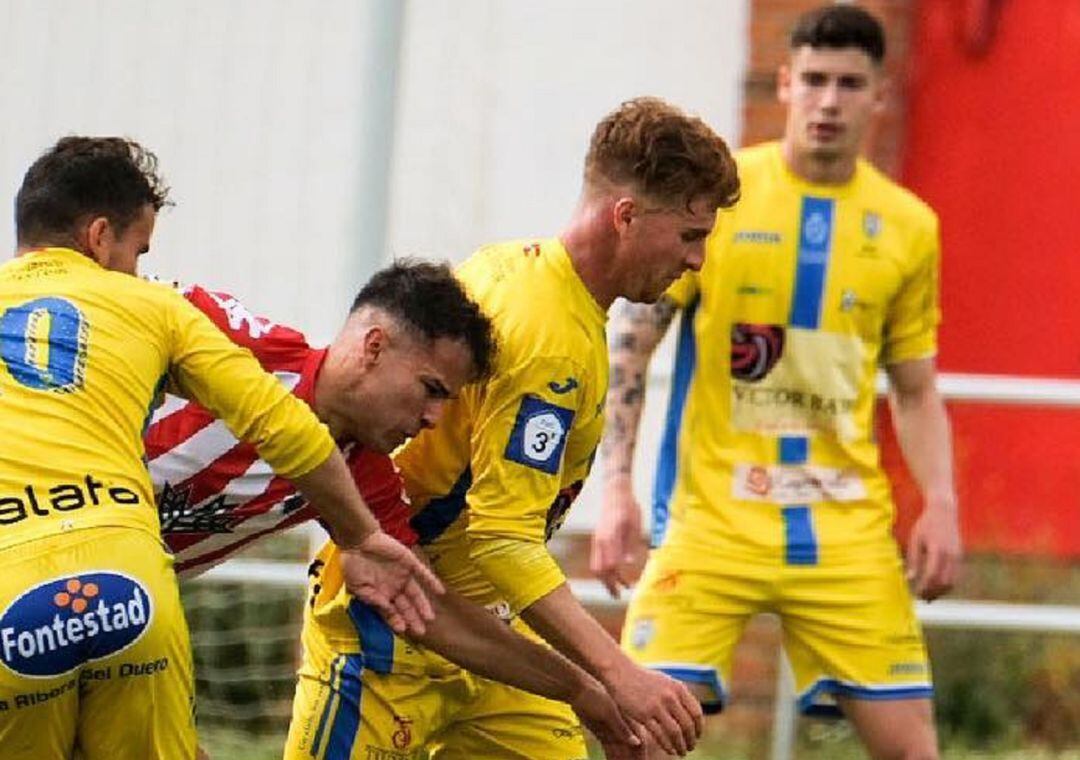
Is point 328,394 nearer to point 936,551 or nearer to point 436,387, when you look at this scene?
point 436,387

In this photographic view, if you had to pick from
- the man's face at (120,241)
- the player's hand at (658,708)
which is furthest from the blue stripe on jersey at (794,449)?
the man's face at (120,241)

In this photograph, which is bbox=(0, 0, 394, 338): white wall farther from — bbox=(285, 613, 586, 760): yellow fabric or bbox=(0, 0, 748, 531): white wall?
bbox=(285, 613, 586, 760): yellow fabric

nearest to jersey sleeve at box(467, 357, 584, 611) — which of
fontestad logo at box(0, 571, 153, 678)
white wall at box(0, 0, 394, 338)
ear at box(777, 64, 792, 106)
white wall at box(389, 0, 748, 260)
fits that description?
fontestad logo at box(0, 571, 153, 678)

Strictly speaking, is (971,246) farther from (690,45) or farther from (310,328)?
(310,328)

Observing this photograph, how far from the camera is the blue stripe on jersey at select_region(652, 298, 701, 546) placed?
7.02 meters

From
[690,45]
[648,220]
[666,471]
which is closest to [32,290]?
[648,220]

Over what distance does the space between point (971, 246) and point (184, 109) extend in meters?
2.88

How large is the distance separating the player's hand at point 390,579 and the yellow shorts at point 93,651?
0.32 metres

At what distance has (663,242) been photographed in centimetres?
529

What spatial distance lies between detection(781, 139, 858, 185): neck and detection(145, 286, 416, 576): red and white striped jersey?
6.97 feet

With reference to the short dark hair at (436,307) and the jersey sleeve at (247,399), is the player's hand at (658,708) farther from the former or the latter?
the jersey sleeve at (247,399)

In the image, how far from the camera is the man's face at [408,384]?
5.04 metres

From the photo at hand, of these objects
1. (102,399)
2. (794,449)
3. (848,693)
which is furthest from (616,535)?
(102,399)

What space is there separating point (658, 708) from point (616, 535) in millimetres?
1641
